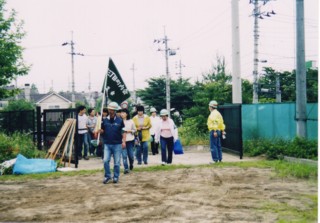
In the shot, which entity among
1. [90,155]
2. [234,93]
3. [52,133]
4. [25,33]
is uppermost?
[25,33]

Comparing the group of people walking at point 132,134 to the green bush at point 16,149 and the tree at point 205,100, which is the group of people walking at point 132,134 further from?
the tree at point 205,100

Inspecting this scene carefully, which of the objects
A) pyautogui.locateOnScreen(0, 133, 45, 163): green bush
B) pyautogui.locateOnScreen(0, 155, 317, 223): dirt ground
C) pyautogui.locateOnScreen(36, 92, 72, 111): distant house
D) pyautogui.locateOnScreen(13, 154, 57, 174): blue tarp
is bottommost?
pyautogui.locateOnScreen(0, 155, 317, 223): dirt ground

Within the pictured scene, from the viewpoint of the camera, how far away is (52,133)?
1303 cm

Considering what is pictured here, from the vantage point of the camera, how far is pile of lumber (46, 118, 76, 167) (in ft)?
39.5

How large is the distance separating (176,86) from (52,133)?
26297mm

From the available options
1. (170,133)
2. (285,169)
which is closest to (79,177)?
(170,133)

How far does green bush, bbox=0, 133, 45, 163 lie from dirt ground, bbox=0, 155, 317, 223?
106 inches

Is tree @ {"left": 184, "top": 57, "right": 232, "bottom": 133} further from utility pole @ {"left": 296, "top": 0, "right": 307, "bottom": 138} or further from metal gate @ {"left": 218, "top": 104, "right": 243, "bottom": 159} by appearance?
utility pole @ {"left": 296, "top": 0, "right": 307, "bottom": 138}

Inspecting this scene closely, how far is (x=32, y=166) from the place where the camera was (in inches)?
416

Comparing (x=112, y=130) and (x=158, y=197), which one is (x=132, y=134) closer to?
(x=112, y=130)

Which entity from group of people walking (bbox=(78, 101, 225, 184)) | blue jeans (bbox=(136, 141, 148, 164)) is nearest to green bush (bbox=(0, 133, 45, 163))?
group of people walking (bbox=(78, 101, 225, 184))

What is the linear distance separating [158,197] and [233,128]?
701cm

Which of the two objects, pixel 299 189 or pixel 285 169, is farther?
pixel 285 169

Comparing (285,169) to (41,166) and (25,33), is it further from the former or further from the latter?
(25,33)
